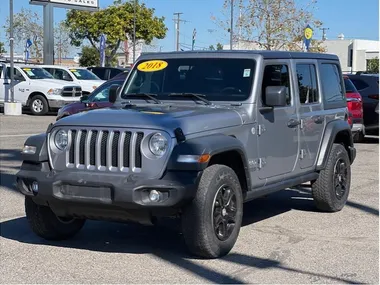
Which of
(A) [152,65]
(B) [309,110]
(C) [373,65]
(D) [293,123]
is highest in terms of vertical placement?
(C) [373,65]

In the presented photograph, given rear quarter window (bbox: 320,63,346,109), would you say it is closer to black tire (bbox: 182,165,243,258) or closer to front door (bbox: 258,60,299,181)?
front door (bbox: 258,60,299,181)

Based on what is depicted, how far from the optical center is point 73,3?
3366cm

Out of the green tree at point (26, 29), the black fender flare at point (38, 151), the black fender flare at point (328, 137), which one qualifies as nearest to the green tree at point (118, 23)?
the green tree at point (26, 29)

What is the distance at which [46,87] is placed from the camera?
82.8ft

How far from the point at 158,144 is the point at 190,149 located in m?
0.27

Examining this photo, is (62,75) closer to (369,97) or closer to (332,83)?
(369,97)

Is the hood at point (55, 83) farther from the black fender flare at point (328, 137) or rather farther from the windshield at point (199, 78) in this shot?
the windshield at point (199, 78)

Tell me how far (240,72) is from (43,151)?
2.15 meters

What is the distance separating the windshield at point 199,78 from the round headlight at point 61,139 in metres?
1.28

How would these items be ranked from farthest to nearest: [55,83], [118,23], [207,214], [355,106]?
[118,23], [55,83], [355,106], [207,214]

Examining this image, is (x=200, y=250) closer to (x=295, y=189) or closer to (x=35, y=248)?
(x=35, y=248)

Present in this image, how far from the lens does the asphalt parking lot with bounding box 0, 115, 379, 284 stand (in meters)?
5.72

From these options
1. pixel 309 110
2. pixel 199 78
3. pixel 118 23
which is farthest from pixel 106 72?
pixel 199 78

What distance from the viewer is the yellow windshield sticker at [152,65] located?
7457 mm
